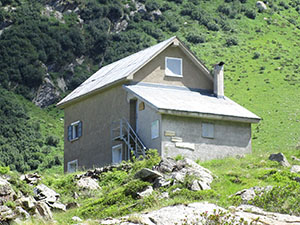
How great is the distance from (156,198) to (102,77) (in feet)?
75.6

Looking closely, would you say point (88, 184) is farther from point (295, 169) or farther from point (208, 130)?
point (208, 130)

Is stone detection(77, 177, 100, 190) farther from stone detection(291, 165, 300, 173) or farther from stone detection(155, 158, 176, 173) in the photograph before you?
stone detection(291, 165, 300, 173)

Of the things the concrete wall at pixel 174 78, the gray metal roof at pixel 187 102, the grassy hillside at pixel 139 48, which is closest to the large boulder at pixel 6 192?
the gray metal roof at pixel 187 102

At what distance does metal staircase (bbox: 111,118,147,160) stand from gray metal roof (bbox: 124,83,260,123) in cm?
198

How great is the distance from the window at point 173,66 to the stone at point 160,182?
16.4 m

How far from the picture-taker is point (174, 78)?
4412cm

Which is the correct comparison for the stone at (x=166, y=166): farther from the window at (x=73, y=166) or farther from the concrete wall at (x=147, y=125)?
the window at (x=73, y=166)

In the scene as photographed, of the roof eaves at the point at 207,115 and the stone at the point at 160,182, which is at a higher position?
the roof eaves at the point at 207,115

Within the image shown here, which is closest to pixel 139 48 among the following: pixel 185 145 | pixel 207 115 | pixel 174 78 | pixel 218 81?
pixel 218 81

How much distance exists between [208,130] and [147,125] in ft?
10.9

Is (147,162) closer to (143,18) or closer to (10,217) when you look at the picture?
(10,217)

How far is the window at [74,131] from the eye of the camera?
46531 mm

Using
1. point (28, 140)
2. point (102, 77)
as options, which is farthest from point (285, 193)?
point (28, 140)

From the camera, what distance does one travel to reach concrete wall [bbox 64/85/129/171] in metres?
43.0
